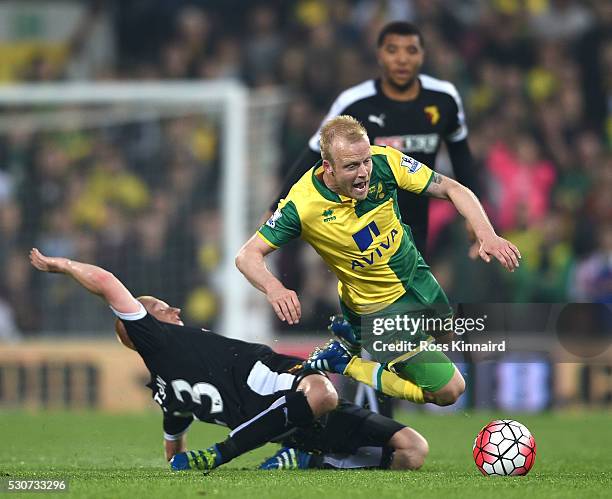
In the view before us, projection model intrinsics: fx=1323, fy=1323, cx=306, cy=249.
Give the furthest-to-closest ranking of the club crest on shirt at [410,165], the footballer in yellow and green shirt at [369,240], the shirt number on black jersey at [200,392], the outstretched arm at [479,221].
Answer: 1. the shirt number on black jersey at [200,392]
2. the club crest on shirt at [410,165]
3. the footballer in yellow and green shirt at [369,240]
4. the outstretched arm at [479,221]

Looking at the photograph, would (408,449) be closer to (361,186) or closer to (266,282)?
(266,282)

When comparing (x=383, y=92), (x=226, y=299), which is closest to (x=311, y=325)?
(x=226, y=299)

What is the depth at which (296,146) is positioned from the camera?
14.7m

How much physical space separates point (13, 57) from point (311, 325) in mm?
Answer: 6290

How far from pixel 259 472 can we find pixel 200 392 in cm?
56

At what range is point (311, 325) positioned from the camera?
13828 millimetres

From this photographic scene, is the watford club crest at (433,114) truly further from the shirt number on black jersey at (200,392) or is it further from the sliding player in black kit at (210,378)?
the shirt number on black jersey at (200,392)

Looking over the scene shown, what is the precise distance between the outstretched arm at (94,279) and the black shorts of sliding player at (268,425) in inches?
35.1

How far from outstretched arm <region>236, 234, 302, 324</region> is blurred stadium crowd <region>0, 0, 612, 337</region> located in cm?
475

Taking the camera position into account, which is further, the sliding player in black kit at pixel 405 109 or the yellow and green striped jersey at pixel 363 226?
the sliding player in black kit at pixel 405 109

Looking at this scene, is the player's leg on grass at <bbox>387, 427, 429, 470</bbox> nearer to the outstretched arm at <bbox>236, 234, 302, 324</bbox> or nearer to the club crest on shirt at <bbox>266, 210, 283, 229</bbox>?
the outstretched arm at <bbox>236, 234, 302, 324</bbox>

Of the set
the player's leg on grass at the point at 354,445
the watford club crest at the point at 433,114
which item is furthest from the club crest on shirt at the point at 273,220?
the watford club crest at the point at 433,114

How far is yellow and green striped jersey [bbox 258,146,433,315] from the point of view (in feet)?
23.5

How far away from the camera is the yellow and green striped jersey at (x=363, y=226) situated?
23.5 feet
